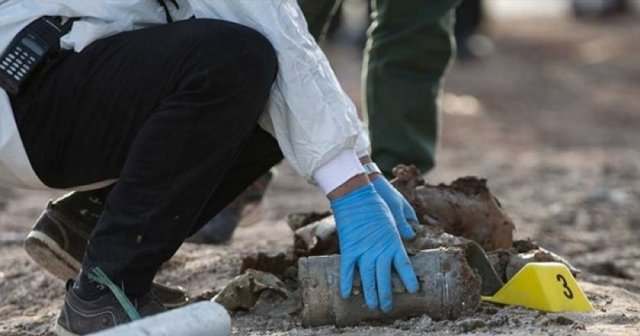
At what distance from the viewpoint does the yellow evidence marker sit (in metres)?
3.23

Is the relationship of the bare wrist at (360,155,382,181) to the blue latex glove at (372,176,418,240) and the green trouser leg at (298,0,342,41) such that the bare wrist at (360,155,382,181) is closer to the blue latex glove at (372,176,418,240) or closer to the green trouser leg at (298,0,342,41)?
the blue latex glove at (372,176,418,240)

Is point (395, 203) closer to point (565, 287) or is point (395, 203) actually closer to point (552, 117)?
point (565, 287)

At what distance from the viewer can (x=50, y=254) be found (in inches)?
132

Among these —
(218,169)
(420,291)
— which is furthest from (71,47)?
(420,291)

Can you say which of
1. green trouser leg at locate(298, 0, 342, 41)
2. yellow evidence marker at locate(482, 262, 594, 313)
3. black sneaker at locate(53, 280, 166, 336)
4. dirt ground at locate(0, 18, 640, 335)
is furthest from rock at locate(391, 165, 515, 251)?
black sneaker at locate(53, 280, 166, 336)

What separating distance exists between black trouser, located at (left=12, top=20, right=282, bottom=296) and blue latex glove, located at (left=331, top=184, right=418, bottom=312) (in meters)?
0.26

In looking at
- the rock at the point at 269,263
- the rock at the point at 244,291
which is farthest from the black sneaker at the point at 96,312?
the rock at the point at 269,263

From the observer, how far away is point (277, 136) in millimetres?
2982

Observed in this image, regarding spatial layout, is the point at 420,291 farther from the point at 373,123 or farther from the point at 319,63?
the point at 373,123

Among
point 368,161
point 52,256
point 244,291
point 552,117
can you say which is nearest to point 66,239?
point 52,256

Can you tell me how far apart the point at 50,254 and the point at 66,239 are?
51 millimetres

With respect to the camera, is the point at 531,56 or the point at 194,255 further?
the point at 531,56

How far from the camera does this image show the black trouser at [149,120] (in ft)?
9.47

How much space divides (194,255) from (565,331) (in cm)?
139
